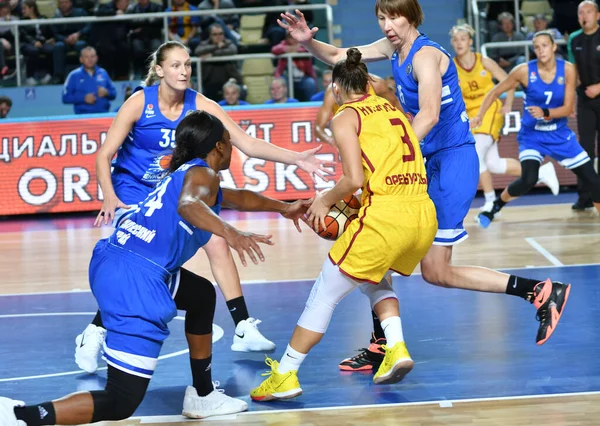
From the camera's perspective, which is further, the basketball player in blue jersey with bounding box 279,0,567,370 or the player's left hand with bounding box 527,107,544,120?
the player's left hand with bounding box 527,107,544,120

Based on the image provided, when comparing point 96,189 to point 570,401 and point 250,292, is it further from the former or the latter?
point 570,401

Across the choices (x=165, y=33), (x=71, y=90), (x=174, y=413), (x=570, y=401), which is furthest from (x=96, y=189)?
(x=570, y=401)

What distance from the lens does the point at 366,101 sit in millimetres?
4785

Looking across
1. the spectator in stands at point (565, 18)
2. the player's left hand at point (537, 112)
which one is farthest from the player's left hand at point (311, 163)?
the spectator in stands at point (565, 18)

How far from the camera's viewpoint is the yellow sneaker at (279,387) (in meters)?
4.85

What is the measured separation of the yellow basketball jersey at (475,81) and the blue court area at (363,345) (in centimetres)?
363

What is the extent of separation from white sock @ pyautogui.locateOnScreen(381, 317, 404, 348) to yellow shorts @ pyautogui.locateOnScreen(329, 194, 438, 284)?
337 mm

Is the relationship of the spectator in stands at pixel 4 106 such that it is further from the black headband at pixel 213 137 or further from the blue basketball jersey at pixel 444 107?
the black headband at pixel 213 137

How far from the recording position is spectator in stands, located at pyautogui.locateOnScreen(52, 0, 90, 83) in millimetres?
14430

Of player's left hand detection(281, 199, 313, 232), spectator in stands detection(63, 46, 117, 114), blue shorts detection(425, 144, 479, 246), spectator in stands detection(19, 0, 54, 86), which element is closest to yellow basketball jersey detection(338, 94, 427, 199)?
player's left hand detection(281, 199, 313, 232)

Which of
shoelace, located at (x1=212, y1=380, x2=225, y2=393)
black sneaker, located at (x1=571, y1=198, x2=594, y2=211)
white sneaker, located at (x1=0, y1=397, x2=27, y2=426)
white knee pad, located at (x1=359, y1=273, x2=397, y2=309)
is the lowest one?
black sneaker, located at (x1=571, y1=198, x2=594, y2=211)

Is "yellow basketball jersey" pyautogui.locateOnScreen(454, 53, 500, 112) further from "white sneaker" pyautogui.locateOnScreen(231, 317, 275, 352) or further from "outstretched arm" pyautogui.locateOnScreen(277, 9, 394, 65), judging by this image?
"white sneaker" pyautogui.locateOnScreen(231, 317, 275, 352)

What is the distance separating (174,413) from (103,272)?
0.92 metres

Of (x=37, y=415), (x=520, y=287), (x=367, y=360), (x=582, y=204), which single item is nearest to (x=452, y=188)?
(x=520, y=287)
